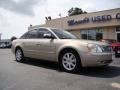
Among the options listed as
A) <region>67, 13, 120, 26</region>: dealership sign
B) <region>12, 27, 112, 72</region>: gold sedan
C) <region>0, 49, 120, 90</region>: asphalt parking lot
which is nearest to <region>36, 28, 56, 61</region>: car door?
<region>12, 27, 112, 72</region>: gold sedan

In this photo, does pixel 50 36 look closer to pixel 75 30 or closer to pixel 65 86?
pixel 65 86

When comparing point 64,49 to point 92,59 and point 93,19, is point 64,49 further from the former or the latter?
point 93,19

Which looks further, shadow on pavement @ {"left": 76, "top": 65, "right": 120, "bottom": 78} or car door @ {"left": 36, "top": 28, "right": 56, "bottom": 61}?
car door @ {"left": 36, "top": 28, "right": 56, "bottom": 61}

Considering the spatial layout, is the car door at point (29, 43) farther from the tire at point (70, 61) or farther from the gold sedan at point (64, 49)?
the tire at point (70, 61)

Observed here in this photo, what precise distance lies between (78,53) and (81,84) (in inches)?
59.3

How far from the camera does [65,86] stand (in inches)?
214

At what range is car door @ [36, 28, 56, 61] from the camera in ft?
25.7

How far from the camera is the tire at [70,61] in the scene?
7027mm

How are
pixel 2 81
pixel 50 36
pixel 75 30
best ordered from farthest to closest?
pixel 75 30
pixel 50 36
pixel 2 81

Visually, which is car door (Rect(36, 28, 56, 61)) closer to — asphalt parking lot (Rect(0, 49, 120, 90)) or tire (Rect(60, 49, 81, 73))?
tire (Rect(60, 49, 81, 73))

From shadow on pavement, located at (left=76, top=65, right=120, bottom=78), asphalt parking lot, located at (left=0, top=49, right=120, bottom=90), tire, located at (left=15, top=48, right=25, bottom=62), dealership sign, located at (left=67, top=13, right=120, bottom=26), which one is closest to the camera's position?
asphalt parking lot, located at (left=0, top=49, right=120, bottom=90)

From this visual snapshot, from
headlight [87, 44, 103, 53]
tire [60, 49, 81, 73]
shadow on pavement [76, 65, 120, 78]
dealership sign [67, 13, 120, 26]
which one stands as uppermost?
dealership sign [67, 13, 120, 26]

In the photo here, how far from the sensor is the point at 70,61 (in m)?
7.23

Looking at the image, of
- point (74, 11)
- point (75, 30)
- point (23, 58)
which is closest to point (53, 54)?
point (23, 58)
